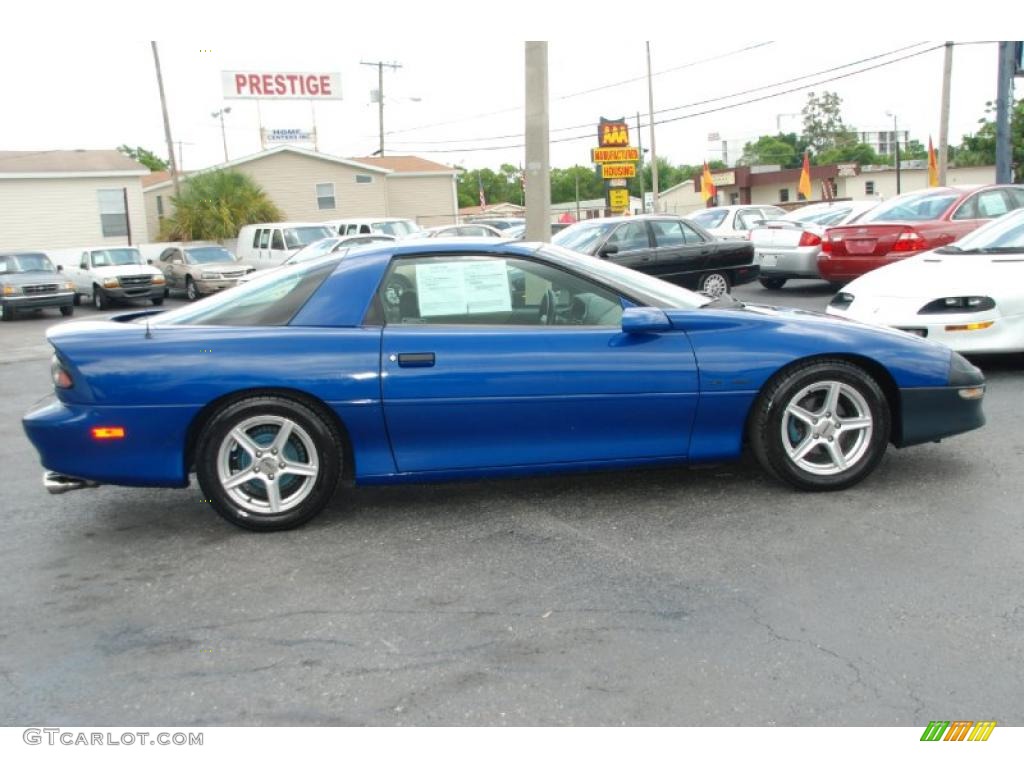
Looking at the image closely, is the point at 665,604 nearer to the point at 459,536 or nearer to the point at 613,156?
the point at 459,536

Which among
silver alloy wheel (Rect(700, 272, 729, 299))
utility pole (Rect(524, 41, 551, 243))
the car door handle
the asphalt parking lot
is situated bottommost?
the asphalt parking lot

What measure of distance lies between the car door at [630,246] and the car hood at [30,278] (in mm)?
13070

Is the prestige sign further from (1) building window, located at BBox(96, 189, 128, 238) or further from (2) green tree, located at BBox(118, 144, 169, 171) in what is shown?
(2) green tree, located at BBox(118, 144, 169, 171)

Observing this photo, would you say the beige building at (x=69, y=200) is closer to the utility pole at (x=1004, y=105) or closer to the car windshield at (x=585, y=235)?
the car windshield at (x=585, y=235)

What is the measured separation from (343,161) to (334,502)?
34.9 m

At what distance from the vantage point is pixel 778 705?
2748mm

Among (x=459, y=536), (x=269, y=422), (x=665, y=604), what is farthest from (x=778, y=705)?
(x=269, y=422)

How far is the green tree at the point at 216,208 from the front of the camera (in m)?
31.9

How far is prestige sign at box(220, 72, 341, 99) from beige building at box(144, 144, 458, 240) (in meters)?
4.73

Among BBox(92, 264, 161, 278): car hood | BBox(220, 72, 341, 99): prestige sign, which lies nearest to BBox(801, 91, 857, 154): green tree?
BBox(220, 72, 341, 99): prestige sign

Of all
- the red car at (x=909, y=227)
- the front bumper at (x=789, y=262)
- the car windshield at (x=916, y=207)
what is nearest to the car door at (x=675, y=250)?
the front bumper at (x=789, y=262)

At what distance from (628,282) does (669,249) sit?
876 cm

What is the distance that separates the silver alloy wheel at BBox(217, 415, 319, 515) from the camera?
423 cm

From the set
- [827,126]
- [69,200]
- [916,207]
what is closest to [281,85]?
[69,200]
